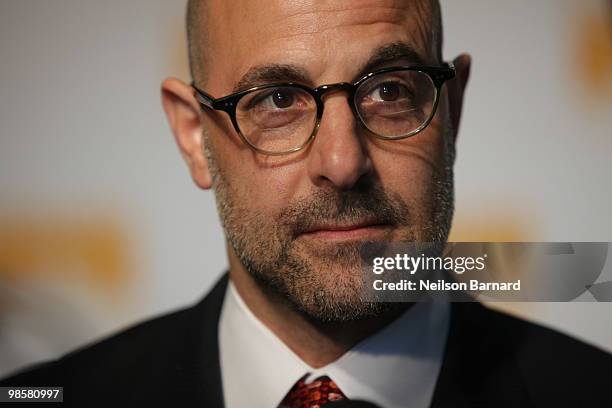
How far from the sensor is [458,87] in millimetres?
1353

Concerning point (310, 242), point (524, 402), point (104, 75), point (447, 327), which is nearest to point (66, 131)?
point (104, 75)

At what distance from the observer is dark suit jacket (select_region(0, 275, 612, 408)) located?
1.26m

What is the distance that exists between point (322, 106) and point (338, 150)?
9cm

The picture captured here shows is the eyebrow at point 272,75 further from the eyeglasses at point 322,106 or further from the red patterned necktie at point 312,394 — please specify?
the red patterned necktie at point 312,394

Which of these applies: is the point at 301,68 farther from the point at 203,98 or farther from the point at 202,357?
the point at 202,357

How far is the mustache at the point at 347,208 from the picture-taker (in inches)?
43.7

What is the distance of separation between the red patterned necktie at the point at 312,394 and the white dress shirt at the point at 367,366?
0.03 feet

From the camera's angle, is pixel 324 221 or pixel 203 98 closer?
pixel 324 221

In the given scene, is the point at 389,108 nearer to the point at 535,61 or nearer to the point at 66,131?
the point at 535,61

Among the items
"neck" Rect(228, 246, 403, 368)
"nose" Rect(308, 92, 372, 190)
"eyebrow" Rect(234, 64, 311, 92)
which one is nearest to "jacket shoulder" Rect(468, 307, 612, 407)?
"neck" Rect(228, 246, 403, 368)

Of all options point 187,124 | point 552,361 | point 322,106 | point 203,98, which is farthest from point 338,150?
point 552,361

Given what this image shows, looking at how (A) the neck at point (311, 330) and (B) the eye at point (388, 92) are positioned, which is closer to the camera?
(B) the eye at point (388, 92)

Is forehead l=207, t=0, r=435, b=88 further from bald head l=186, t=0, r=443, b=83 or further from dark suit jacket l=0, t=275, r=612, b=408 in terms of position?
dark suit jacket l=0, t=275, r=612, b=408

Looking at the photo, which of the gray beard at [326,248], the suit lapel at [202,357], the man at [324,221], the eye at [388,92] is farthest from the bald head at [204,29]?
the suit lapel at [202,357]
